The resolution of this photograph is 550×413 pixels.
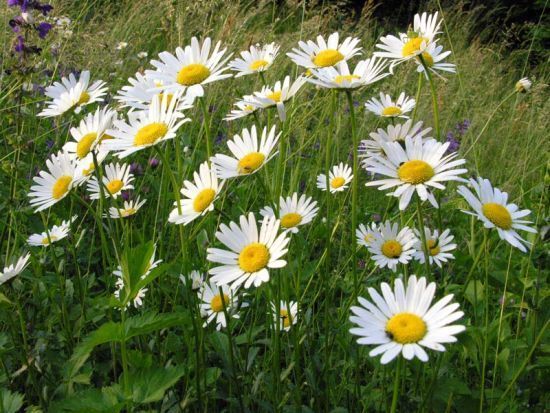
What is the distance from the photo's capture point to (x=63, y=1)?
3.13 m

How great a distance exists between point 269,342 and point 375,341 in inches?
24.5

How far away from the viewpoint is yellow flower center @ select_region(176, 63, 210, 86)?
3.84 feet

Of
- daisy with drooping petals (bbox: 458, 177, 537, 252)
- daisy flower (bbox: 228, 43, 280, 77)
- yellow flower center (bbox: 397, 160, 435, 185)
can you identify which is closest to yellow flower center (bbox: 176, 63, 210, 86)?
daisy flower (bbox: 228, 43, 280, 77)

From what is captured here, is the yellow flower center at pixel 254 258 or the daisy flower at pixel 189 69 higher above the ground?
the daisy flower at pixel 189 69

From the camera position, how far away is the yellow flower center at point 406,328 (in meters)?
0.80

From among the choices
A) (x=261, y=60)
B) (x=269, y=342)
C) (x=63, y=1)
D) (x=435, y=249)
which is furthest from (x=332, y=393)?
(x=63, y=1)

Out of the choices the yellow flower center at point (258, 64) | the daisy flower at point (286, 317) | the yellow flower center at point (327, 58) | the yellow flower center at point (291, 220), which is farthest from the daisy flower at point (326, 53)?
the daisy flower at point (286, 317)

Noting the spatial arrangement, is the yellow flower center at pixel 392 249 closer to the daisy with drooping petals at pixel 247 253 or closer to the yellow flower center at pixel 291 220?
the yellow flower center at pixel 291 220

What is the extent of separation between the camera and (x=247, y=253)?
3.31 ft

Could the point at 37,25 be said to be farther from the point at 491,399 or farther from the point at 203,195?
the point at 491,399

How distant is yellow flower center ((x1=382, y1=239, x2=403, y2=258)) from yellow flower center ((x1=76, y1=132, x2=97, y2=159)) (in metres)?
0.69

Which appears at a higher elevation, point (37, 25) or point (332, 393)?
point (37, 25)

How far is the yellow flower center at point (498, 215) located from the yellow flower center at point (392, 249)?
0.29 m

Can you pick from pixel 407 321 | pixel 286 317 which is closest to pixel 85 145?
pixel 286 317
